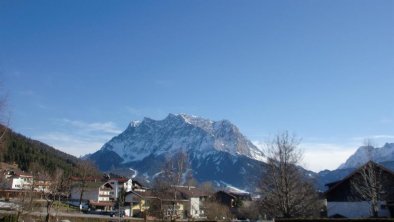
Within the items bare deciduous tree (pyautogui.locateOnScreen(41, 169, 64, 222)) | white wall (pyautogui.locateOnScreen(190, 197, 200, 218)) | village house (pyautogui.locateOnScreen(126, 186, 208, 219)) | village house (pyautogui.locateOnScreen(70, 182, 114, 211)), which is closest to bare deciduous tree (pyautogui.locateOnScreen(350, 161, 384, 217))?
bare deciduous tree (pyautogui.locateOnScreen(41, 169, 64, 222))

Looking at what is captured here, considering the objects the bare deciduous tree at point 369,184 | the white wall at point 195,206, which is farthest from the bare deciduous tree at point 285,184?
the white wall at point 195,206

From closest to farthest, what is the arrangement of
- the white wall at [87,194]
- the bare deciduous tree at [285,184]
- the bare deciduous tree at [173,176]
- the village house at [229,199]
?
the bare deciduous tree at [285,184], the bare deciduous tree at [173,176], the white wall at [87,194], the village house at [229,199]

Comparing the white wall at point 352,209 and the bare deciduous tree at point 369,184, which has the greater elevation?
the bare deciduous tree at point 369,184

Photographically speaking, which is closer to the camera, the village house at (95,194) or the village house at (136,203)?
the village house at (136,203)

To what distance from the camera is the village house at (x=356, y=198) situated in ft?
177

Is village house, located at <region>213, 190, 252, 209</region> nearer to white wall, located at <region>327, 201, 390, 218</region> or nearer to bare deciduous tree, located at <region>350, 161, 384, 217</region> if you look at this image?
white wall, located at <region>327, 201, 390, 218</region>

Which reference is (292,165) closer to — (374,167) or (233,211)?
(374,167)

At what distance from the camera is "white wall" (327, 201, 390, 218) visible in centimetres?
5400

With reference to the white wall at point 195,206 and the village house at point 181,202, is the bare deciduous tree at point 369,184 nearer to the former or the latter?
the village house at point 181,202

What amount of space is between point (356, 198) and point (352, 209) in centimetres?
154

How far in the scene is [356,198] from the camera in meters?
56.5

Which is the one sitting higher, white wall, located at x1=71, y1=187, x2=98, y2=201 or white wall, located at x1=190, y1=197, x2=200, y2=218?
white wall, located at x1=71, y1=187, x2=98, y2=201

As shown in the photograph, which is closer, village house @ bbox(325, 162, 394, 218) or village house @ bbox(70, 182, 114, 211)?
village house @ bbox(325, 162, 394, 218)

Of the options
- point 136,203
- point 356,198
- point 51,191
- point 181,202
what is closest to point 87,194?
point 136,203
